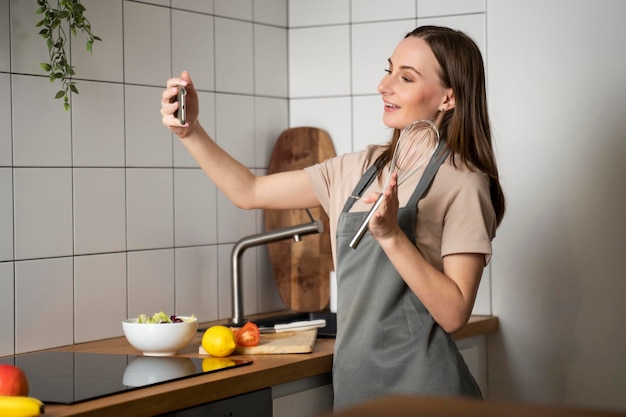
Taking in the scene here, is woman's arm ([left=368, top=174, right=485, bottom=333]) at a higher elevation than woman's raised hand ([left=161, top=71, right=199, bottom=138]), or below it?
below

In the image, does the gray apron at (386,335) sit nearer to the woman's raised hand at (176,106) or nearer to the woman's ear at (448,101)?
the woman's ear at (448,101)

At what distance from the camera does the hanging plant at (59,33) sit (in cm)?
166

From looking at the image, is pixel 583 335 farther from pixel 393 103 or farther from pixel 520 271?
pixel 393 103

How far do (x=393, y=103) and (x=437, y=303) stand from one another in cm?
38

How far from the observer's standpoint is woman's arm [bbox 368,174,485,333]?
52.8 inches

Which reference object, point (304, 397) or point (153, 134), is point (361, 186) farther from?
point (153, 134)

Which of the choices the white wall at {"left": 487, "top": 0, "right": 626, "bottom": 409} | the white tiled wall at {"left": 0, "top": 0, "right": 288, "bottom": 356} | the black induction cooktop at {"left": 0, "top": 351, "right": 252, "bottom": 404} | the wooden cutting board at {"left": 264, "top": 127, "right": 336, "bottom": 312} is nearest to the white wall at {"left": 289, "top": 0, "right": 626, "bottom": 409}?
the white wall at {"left": 487, "top": 0, "right": 626, "bottom": 409}

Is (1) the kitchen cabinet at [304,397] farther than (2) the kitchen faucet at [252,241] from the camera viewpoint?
No

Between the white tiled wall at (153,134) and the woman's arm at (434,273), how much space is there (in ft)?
2.51

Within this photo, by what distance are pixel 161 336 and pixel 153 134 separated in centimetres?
60

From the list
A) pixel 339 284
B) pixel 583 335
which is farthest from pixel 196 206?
pixel 583 335

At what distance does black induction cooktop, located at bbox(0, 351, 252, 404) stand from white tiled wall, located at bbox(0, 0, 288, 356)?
5.8 inches

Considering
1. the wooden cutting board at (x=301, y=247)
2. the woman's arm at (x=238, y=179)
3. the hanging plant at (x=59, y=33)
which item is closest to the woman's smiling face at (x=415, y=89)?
the woman's arm at (x=238, y=179)

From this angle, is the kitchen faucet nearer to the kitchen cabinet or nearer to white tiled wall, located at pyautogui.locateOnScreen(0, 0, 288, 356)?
white tiled wall, located at pyautogui.locateOnScreen(0, 0, 288, 356)
